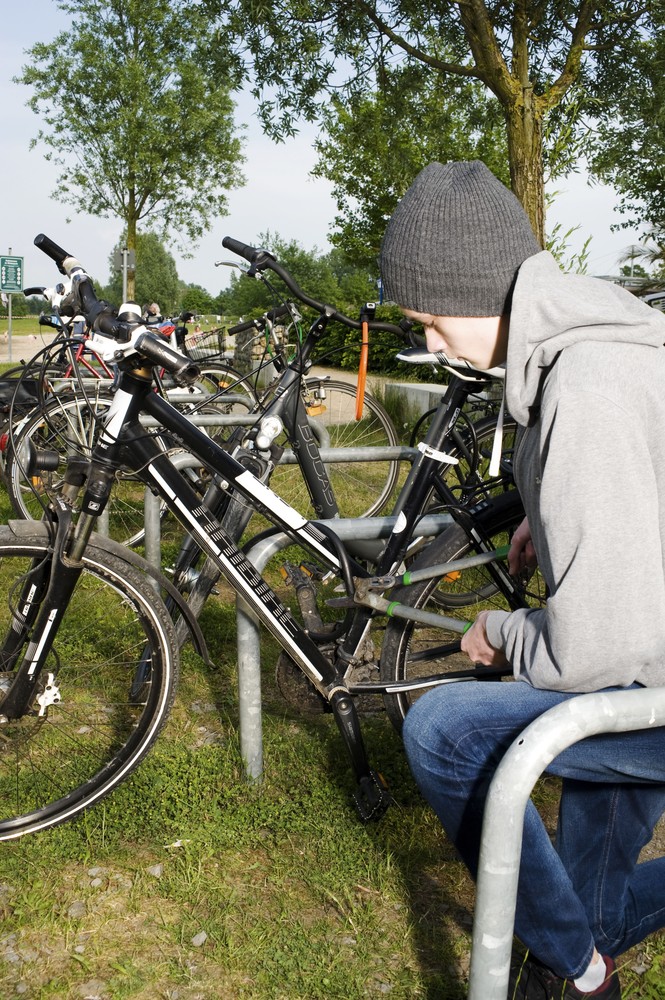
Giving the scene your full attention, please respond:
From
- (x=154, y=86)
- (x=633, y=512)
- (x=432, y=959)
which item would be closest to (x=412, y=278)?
(x=633, y=512)

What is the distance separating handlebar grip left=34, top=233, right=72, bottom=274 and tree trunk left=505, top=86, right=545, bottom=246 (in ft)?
13.9

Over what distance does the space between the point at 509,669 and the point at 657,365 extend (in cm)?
105

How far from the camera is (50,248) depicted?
3.06 m

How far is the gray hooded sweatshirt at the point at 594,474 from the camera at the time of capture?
1539 millimetres

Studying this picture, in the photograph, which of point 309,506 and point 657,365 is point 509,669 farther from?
point 309,506

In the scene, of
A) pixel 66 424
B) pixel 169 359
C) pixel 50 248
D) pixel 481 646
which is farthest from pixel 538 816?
pixel 66 424

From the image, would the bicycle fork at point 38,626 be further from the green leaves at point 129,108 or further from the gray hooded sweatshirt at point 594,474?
the green leaves at point 129,108

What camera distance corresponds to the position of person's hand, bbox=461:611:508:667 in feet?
6.16

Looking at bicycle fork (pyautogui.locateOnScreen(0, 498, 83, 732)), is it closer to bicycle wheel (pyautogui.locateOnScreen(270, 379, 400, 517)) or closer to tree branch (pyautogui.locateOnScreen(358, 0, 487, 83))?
bicycle wheel (pyautogui.locateOnScreen(270, 379, 400, 517))

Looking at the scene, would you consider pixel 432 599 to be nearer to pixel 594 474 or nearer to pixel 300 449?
pixel 300 449

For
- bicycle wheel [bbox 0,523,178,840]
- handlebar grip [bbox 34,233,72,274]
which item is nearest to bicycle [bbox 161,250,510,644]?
bicycle wheel [bbox 0,523,178,840]

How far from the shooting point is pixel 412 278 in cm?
184

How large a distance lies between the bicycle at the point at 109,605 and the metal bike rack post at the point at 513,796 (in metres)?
1.38

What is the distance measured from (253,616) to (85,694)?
0.69 meters
